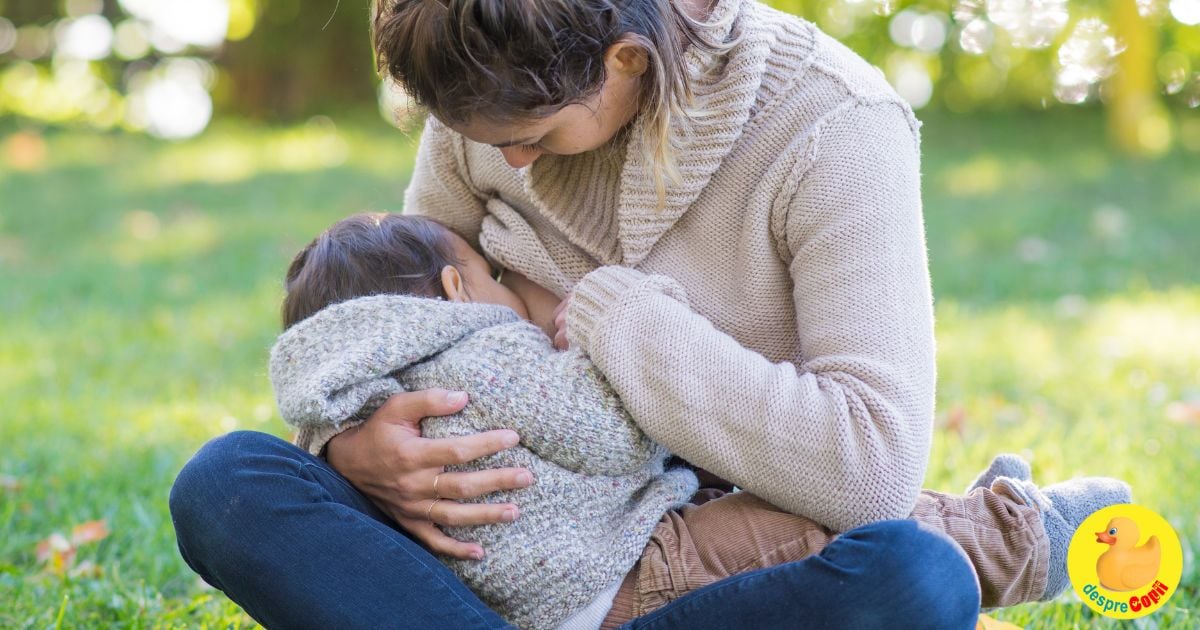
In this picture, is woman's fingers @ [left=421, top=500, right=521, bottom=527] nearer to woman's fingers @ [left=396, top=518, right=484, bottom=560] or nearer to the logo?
woman's fingers @ [left=396, top=518, right=484, bottom=560]

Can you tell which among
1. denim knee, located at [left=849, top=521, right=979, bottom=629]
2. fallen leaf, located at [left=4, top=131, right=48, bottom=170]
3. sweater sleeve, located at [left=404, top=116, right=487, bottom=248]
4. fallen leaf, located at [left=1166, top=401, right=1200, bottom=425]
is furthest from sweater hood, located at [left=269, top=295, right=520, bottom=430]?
fallen leaf, located at [left=4, top=131, right=48, bottom=170]

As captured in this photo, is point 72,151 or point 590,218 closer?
point 590,218

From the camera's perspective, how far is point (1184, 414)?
2.78 metres

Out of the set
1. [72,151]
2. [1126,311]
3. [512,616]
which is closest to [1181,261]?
[1126,311]

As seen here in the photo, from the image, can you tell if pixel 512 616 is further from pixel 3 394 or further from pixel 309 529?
pixel 3 394

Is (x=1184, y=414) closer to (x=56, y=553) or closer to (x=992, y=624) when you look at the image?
(x=992, y=624)

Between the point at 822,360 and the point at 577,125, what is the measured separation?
17.3 inches

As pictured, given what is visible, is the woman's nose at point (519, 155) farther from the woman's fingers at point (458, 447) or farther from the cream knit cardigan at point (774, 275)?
the woman's fingers at point (458, 447)

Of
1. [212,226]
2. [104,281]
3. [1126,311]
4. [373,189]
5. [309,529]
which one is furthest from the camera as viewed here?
[373,189]

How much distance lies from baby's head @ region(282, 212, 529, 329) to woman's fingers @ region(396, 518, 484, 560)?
13.4 inches

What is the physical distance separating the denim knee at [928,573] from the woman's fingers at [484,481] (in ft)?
1.44

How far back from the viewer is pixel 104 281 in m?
4.39

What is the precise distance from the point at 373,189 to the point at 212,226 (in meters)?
0.85

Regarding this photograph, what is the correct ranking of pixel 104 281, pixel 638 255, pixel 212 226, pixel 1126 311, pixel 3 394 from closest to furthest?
1. pixel 638 255
2. pixel 3 394
3. pixel 1126 311
4. pixel 104 281
5. pixel 212 226
